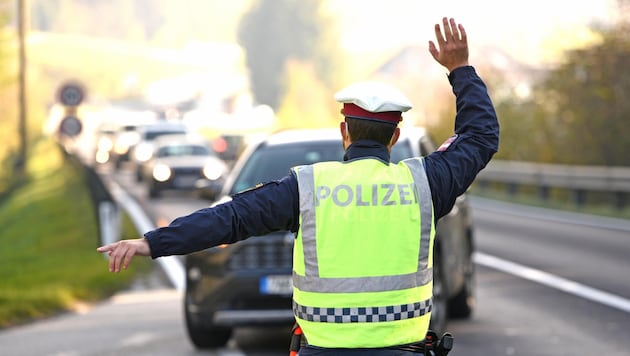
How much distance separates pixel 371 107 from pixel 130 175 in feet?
150

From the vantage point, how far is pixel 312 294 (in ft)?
Result: 15.6

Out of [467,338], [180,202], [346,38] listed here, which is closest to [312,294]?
→ [467,338]

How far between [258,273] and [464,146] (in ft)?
19.1

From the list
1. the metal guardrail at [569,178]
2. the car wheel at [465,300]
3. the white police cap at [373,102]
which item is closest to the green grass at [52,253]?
the car wheel at [465,300]

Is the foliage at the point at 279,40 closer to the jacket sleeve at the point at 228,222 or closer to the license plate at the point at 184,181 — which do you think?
the license plate at the point at 184,181

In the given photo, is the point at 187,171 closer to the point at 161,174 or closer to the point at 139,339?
the point at 161,174

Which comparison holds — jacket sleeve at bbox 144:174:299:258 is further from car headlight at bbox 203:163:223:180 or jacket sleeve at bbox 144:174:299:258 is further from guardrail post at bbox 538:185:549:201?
car headlight at bbox 203:163:223:180

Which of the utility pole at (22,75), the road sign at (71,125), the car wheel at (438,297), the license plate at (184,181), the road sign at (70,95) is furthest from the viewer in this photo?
the utility pole at (22,75)

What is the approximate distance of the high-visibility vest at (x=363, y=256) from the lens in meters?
4.68

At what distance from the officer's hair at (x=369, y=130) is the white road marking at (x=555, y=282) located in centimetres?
890

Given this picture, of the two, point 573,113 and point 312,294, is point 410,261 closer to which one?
point 312,294

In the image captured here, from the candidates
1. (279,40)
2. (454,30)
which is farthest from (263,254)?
(279,40)

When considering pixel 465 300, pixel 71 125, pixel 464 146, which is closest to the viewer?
pixel 464 146

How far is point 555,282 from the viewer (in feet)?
51.8
